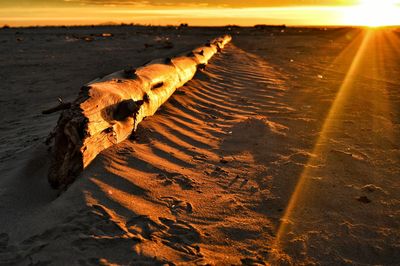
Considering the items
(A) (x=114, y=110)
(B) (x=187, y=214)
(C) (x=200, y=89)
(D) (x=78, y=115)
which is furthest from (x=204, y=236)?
(C) (x=200, y=89)

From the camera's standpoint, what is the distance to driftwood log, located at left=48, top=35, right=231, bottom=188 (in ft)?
9.25

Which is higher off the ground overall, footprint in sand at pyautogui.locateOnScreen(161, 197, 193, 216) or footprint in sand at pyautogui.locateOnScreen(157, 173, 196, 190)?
footprint in sand at pyautogui.locateOnScreen(157, 173, 196, 190)

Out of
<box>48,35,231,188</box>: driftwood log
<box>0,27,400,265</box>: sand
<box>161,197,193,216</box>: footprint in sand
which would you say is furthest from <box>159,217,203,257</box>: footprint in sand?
<box>48,35,231,188</box>: driftwood log

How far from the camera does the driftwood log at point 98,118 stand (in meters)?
2.82

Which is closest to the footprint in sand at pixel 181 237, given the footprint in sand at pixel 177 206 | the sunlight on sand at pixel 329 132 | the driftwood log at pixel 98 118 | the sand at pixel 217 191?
the sand at pixel 217 191

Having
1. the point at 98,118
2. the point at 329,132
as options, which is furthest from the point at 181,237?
the point at 329,132

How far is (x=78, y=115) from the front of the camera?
289 cm

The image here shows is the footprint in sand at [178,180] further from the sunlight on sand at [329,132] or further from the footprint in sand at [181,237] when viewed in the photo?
the sunlight on sand at [329,132]

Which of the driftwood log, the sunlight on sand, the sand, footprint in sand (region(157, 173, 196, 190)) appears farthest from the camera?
footprint in sand (region(157, 173, 196, 190))

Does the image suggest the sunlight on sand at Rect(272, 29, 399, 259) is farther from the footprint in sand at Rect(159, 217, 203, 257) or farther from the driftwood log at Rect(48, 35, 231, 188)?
the driftwood log at Rect(48, 35, 231, 188)

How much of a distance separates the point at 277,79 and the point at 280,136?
13.9ft

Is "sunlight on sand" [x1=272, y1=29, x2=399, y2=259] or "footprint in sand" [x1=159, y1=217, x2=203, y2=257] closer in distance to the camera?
"footprint in sand" [x1=159, y1=217, x2=203, y2=257]

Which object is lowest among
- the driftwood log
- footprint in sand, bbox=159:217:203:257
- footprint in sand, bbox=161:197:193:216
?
footprint in sand, bbox=159:217:203:257

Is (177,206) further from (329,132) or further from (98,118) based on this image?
(329,132)
